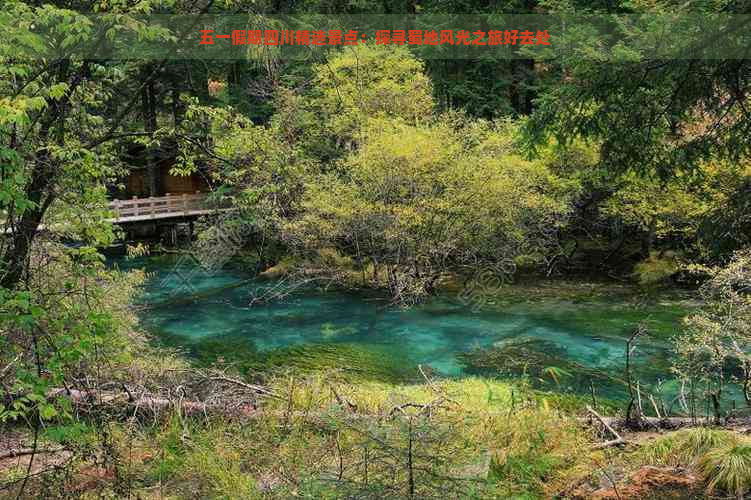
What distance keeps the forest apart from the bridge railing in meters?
0.15

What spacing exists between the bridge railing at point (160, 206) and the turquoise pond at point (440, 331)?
4583 millimetres

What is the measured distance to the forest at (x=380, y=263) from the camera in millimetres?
5199

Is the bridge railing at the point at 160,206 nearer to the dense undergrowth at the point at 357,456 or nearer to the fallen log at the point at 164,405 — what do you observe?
the fallen log at the point at 164,405

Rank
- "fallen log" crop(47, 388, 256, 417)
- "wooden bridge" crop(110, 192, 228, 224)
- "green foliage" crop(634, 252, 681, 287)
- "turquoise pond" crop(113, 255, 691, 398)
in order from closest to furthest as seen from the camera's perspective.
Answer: "fallen log" crop(47, 388, 256, 417)
"turquoise pond" crop(113, 255, 691, 398)
"green foliage" crop(634, 252, 681, 287)
"wooden bridge" crop(110, 192, 228, 224)

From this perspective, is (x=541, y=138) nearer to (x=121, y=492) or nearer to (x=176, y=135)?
(x=176, y=135)

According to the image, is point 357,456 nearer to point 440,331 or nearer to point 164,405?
point 164,405

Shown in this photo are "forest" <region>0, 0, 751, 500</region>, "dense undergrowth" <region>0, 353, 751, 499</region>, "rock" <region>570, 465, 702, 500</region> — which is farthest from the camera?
"rock" <region>570, 465, 702, 500</region>

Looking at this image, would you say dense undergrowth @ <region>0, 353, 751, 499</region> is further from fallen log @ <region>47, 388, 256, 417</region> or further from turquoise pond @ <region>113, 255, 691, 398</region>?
turquoise pond @ <region>113, 255, 691, 398</region>

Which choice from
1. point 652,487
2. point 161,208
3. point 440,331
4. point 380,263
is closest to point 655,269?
point 440,331

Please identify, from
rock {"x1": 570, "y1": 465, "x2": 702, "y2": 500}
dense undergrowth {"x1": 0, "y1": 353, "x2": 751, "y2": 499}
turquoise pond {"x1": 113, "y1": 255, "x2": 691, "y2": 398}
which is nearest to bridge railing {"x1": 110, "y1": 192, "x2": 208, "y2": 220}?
turquoise pond {"x1": 113, "y1": 255, "x2": 691, "y2": 398}

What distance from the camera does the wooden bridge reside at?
2448 cm

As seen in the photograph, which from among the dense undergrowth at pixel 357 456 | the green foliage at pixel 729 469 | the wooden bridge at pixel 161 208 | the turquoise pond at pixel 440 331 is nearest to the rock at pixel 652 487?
the dense undergrowth at pixel 357 456

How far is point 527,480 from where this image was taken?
6090 millimetres

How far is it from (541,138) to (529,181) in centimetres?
1244
